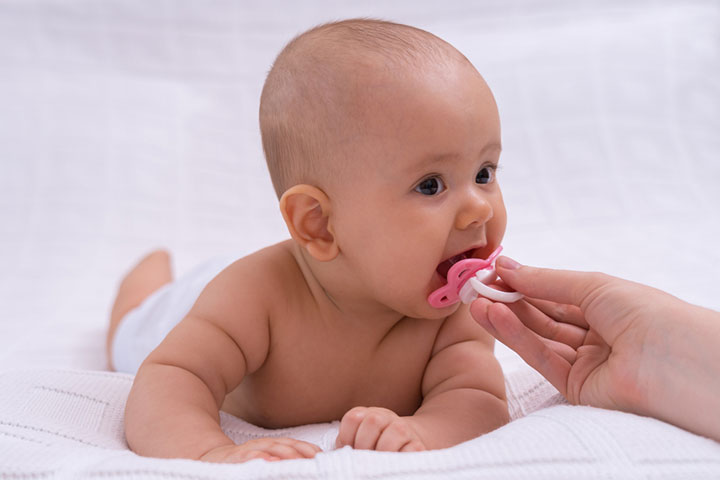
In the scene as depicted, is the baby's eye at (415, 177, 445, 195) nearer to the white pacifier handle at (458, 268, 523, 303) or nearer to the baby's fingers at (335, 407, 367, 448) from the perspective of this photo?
the white pacifier handle at (458, 268, 523, 303)

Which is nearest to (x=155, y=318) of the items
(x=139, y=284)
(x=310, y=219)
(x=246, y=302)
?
(x=139, y=284)

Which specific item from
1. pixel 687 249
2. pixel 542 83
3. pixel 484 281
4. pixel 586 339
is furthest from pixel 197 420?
pixel 542 83

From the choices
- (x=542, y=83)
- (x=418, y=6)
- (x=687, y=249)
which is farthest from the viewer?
(x=418, y=6)

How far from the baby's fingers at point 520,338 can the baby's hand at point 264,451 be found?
279mm

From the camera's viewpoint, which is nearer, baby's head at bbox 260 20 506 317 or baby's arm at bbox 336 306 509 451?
baby's arm at bbox 336 306 509 451

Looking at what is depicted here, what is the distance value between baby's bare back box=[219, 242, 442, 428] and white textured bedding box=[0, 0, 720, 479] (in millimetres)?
306

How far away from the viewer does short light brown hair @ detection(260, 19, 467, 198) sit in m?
1.06

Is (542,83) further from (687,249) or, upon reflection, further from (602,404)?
(602,404)

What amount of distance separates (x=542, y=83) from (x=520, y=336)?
158 cm

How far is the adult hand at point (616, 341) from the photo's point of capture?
0.88m

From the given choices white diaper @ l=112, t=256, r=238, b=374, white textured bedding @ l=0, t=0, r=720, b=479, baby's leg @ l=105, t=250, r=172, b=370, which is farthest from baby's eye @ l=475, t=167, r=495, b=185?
baby's leg @ l=105, t=250, r=172, b=370

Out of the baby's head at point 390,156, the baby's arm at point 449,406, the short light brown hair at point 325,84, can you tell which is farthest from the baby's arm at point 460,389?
the short light brown hair at point 325,84

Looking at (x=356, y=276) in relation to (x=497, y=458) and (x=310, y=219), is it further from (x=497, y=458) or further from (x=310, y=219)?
(x=497, y=458)

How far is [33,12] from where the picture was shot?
2.53 m
